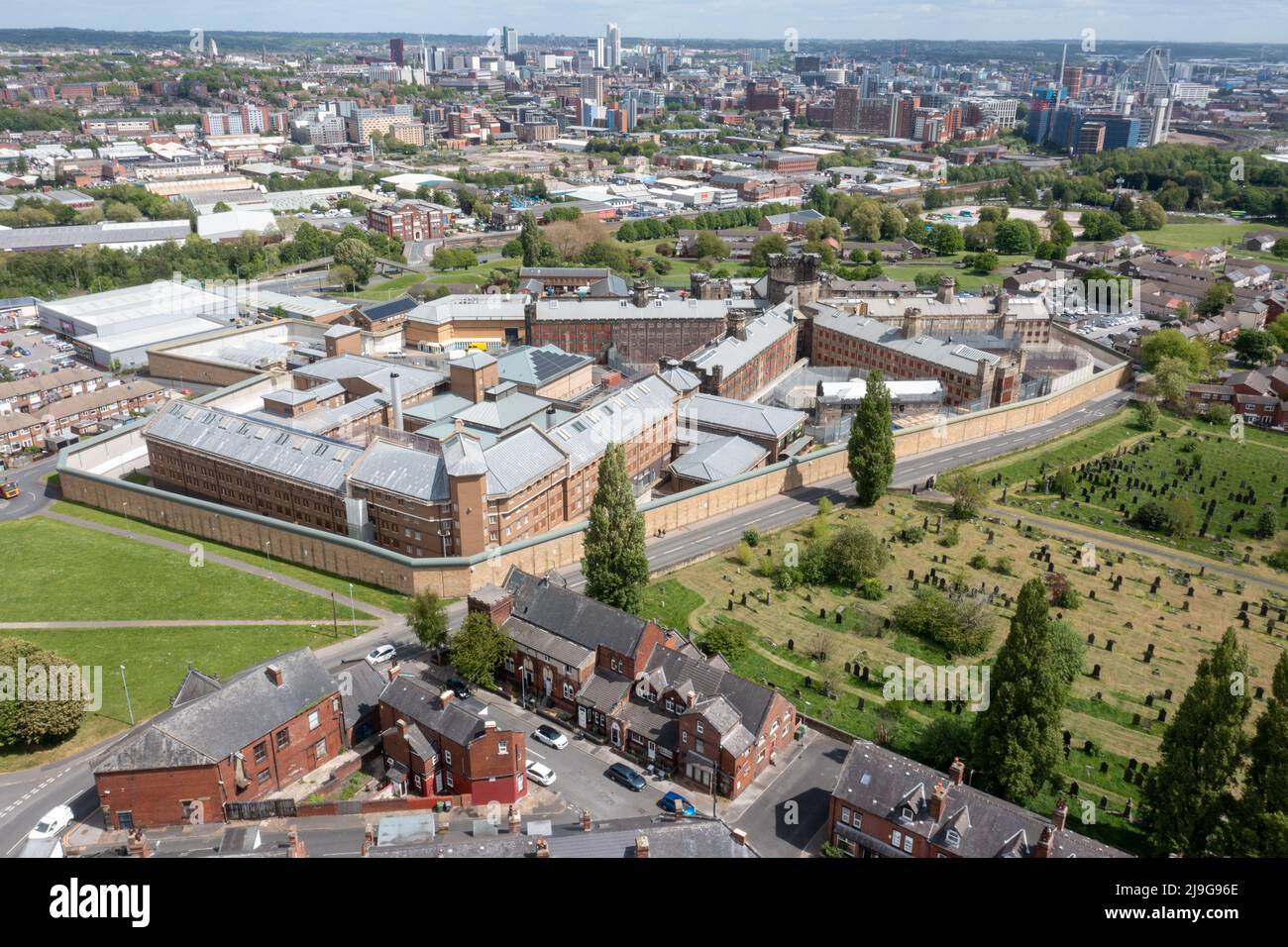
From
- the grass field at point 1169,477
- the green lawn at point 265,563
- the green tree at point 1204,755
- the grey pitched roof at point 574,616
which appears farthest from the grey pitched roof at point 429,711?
the grass field at point 1169,477

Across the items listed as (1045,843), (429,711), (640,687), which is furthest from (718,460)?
(1045,843)

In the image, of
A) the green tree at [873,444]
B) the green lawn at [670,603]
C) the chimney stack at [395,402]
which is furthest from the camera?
the chimney stack at [395,402]

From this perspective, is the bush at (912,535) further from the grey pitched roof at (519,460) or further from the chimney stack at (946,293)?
the chimney stack at (946,293)

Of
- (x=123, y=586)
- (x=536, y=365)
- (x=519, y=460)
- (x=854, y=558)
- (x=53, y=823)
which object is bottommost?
(x=53, y=823)

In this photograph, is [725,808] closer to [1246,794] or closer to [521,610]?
[521,610]

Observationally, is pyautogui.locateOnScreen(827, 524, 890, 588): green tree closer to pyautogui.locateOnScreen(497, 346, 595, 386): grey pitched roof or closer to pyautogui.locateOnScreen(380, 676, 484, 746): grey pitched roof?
pyautogui.locateOnScreen(380, 676, 484, 746): grey pitched roof

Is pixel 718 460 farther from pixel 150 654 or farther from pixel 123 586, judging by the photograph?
pixel 123 586
